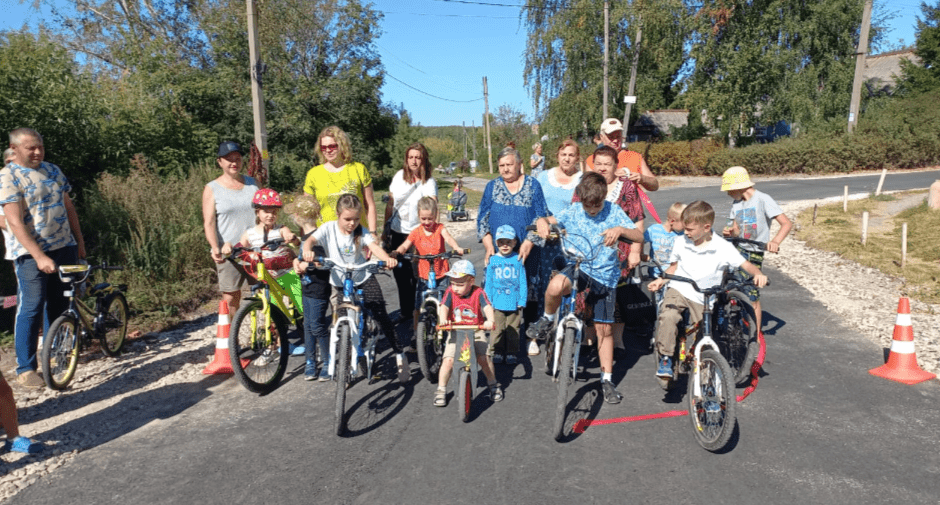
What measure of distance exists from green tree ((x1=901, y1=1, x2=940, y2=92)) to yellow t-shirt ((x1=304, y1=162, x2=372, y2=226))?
45.7m

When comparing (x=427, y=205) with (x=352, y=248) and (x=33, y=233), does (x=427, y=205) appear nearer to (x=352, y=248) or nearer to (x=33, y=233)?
(x=352, y=248)

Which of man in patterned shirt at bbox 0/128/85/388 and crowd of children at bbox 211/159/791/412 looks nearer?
crowd of children at bbox 211/159/791/412

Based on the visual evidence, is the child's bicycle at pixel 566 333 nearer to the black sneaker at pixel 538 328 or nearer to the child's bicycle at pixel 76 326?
the black sneaker at pixel 538 328

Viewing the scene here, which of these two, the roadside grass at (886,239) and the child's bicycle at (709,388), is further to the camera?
the roadside grass at (886,239)

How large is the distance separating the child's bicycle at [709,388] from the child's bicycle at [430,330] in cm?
194

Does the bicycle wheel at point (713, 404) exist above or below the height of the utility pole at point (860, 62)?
below

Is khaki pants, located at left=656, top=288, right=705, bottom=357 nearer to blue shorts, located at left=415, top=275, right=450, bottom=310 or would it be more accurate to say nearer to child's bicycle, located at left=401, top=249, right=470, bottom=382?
child's bicycle, located at left=401, top=249, right=470, bottom=382

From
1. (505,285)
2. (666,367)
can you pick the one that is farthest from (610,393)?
(505,285)

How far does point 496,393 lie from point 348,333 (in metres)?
1.31

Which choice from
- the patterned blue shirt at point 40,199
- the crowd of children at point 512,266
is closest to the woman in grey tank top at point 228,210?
the crowd of children at point 512,266

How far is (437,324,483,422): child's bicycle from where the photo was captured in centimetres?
473

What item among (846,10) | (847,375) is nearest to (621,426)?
(847,375)

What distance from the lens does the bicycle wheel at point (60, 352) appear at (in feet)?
17.4

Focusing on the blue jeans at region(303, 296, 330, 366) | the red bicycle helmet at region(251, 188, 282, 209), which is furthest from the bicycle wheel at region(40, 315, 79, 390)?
the blue jeans at region(303, 296, 330, 366)
